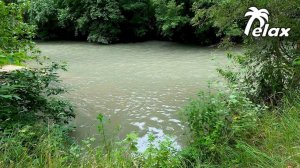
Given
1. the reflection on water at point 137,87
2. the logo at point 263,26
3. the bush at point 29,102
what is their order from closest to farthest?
1. the bush at point 29,102
2. the logo at point 263,26
3. the reflection on water at point 137,87

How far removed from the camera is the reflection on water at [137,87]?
5852 mm

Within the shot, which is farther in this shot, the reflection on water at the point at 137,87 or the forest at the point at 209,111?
the reflection on water at the point at 137,87

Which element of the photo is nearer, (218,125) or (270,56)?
(218,125)

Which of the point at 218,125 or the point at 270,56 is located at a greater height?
the point at 270,56

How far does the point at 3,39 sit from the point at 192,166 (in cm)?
319

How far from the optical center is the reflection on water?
5.85 meters

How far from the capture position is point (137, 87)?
876cm

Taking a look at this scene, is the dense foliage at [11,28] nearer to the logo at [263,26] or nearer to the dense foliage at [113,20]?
the logo at [263,26]

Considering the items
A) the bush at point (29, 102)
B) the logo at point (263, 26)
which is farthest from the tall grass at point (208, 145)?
the logo at point (263, 26)

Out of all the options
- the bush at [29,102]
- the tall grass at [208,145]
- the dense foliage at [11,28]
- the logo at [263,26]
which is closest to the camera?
the tall grass at [208,145]

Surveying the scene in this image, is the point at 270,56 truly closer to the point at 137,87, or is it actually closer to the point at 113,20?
the point at 137,87

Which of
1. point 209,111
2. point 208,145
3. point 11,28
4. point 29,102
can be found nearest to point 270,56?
point 209,111

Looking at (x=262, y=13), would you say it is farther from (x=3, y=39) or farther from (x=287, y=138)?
(x=3, y=39)

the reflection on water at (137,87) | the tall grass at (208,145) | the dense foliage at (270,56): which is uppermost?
the dense foliage at (270,56)
